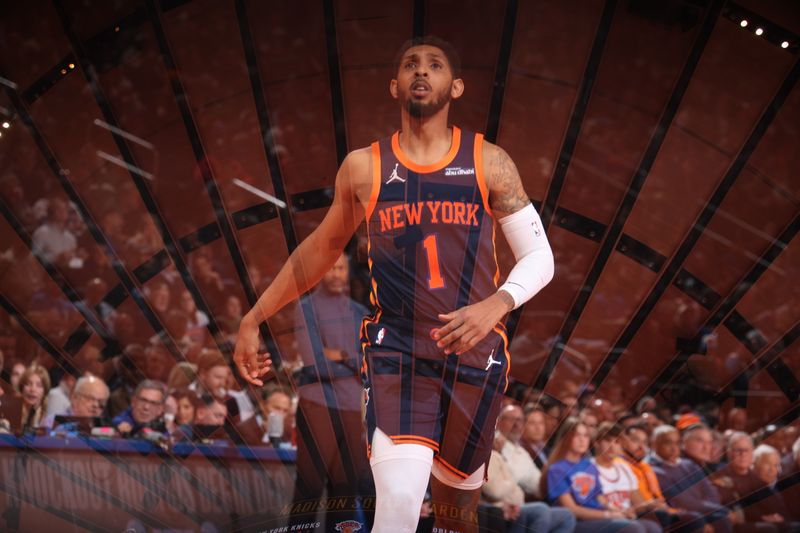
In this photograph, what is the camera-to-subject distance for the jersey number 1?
229cm

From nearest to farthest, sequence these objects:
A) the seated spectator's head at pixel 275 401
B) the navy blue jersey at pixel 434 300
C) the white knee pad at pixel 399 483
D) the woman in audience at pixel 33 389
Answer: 1. the white knee pad at pixel 399 483
2. the navy blue jersey at pixel 434 300
3. the seated spectator's head at pixel 275 401
4. the woman in audience at pixel 33 389

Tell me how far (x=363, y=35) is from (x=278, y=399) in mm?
1065

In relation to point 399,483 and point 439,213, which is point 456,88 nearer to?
point 439,213

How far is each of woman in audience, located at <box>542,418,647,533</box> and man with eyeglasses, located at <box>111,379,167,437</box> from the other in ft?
3.69

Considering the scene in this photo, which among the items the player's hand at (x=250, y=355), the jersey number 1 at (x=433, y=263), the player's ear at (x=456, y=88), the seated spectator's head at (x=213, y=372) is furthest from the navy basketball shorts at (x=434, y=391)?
the player's ear at (x=456, y=88)

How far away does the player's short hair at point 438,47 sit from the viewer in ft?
7.88

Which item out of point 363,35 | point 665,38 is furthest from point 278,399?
point 665,38

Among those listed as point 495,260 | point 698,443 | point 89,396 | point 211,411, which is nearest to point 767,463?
point 698,443

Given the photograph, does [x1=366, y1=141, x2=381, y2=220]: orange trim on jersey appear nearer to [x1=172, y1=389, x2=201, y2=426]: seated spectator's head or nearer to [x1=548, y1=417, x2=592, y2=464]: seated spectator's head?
[x1=172, y1=389, x2=201, y2=426]: seated spectator's head

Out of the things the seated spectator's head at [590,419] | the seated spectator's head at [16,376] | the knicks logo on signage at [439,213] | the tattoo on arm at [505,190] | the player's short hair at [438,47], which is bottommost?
the seated spectator's head at [590,419]

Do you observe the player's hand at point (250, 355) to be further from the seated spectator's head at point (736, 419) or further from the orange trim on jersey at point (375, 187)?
the seated spectator's head at point (736, 419)

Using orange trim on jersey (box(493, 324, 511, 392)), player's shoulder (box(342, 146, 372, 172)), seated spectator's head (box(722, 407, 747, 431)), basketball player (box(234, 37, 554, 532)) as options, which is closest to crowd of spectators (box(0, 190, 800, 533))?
seated spectator's head (box(722, 407, 747, 431))

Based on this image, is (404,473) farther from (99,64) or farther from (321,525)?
(99,64)

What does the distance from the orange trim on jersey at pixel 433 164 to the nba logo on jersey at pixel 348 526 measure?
38.0 inches
